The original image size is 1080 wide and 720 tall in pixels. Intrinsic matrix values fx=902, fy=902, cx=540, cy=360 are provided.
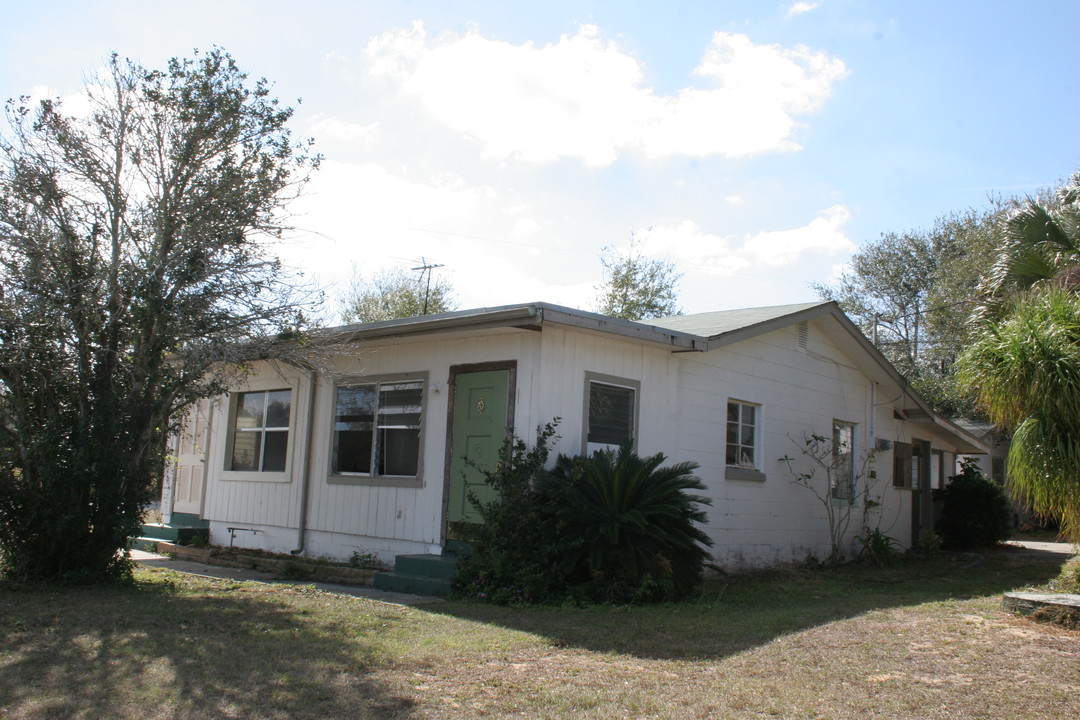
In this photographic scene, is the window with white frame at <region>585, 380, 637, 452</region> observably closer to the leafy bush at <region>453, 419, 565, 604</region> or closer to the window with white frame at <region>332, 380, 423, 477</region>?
the leafy bush at <region>453, 419, 565, 604</region>

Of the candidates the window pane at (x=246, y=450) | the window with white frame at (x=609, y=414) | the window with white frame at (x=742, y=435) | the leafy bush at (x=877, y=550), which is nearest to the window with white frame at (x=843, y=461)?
the leafy bush at (x=877, y=550)

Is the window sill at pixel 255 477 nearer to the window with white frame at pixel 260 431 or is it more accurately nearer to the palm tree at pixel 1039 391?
the window with white frame at pixel 260 431

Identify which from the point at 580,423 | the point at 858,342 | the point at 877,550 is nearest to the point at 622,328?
the point at 580,423

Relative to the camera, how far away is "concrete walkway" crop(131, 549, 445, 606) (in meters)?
9.30

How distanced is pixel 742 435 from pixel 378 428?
16.7 ft

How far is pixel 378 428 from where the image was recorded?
1166cm

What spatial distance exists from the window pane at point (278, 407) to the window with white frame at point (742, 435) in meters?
6.35

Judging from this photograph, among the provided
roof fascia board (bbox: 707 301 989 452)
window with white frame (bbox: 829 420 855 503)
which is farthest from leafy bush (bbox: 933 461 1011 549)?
window with white frame (bbox: 829 420 855 503)

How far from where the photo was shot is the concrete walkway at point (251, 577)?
9.30 metres

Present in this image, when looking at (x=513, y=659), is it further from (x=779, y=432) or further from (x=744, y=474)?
(x=779, y=432)

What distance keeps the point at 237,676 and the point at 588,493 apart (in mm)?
4336

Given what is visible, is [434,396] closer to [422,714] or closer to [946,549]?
[422,714]

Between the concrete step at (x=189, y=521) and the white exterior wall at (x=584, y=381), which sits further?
the concrete step at (x=189, y=521)

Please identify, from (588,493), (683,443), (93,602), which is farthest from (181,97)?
(683,443)
